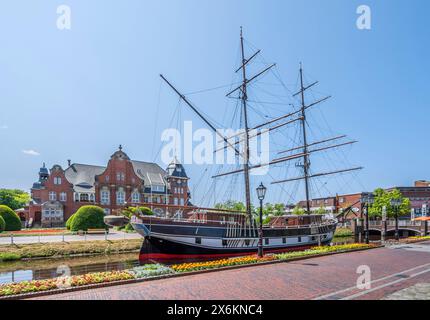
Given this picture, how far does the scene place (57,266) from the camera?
21.0 m

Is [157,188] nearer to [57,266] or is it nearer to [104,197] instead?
[104,197]

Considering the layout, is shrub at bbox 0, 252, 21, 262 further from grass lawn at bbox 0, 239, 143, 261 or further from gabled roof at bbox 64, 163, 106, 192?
gabled roof at bbox 64, 163, 106, 192

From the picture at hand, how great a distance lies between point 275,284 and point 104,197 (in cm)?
5360

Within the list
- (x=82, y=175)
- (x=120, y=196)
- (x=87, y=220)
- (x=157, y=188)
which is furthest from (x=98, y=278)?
(x=157, y=188)

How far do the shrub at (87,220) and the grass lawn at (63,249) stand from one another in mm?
8276

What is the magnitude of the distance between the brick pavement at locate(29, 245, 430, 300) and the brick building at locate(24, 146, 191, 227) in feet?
127

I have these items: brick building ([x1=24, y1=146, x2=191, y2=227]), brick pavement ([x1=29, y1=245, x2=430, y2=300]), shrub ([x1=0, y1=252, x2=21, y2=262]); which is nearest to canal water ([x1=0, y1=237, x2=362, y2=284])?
shrub ([x1=0, y1=252, x2=21, y2=262])

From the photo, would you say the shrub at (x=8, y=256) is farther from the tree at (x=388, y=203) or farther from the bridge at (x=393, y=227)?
the tree at (x=388, y=203)

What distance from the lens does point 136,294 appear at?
9117 millimetres

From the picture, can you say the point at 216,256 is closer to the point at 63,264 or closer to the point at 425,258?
the point at 63,264

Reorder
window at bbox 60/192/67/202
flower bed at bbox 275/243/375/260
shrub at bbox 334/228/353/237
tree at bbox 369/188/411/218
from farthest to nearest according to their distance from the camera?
tree at bbox 369/188/411/218, window at bbox 60/192/67/202, shrub at bbox 334/228/353/237, flower bed at bbox 275/243/375/260

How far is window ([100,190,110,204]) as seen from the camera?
57.7 meters
